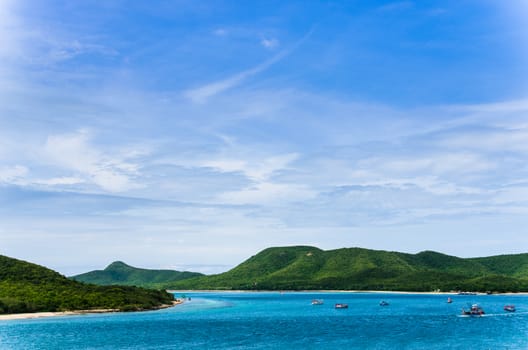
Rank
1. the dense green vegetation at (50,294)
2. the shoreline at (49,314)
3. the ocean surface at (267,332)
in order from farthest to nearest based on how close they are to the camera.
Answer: the dense green vegetation at (50,294) → the shoreline at (49,314) → the ocean surface at (267,332)

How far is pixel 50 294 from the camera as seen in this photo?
517 feet

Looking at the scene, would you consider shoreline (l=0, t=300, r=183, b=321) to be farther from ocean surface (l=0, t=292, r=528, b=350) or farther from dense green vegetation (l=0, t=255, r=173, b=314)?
ocean surface (l=0, t=292, r=528, b=350)

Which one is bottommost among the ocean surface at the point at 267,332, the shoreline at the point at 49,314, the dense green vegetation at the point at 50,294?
the ocean surface at the point at 267,332

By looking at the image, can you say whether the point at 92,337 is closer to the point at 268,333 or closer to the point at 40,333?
the point at 40,333

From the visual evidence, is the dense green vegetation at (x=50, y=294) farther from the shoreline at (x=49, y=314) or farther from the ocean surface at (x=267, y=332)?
the ocean surface at (x=267, y=332)

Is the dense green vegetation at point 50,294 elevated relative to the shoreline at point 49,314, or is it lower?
elevated

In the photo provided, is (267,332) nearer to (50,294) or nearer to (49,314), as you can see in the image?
(49,314)

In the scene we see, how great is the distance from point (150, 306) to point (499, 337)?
114566mm

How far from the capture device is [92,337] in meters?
101

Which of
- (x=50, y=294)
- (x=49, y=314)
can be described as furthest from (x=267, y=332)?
(x=50, y=294)

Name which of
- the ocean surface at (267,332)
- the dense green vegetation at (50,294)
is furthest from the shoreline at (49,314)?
the ocean surface at (267,332)

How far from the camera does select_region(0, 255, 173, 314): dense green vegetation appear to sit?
147500mm

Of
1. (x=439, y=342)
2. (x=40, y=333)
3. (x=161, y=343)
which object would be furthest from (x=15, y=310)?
(x=439, y=342)

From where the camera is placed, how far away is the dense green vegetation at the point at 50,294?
148m
